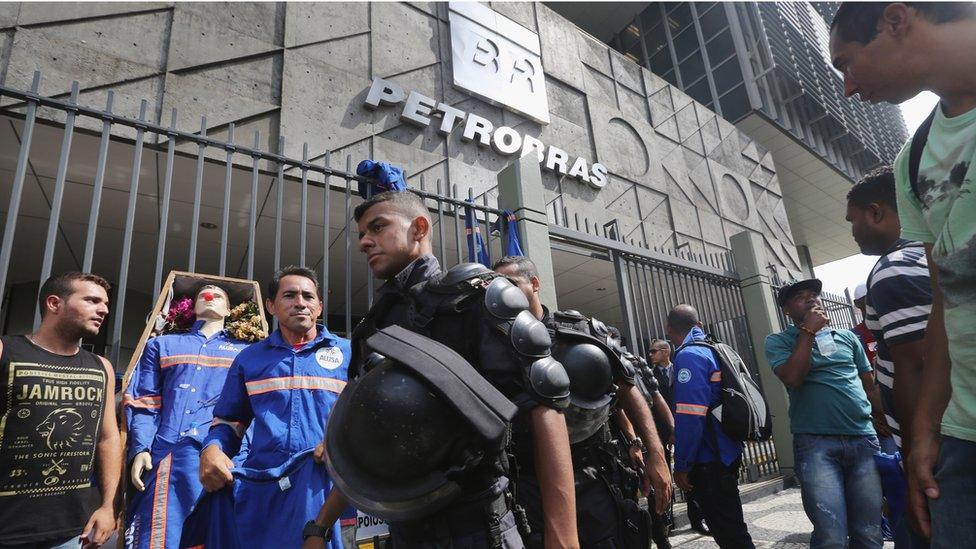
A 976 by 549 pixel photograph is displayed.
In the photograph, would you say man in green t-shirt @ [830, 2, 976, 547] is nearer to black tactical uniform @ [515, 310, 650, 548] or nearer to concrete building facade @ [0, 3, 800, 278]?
black tactical uniform @ [515, 310, 650, 548]

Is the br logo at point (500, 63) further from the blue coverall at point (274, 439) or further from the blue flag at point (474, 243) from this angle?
the blue coverall at point (274, 439)

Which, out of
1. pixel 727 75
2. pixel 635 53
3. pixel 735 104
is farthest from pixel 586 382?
pixel 635 53

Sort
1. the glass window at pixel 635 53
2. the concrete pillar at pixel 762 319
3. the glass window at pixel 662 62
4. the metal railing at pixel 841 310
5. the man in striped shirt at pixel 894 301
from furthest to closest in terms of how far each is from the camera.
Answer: the glass window at pixel 635 53 < the glass window at pixel 662 62 < the metal railing at pixel 841 310 < the concrete pillar at pixel 762 319 < the man in striped shirt at pixel 894 301

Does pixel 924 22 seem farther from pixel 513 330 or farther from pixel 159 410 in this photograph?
pixel 159 410

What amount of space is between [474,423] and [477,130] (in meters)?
7.81

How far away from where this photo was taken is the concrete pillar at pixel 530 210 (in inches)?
171

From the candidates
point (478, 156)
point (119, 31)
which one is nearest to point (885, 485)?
point (478, 156)

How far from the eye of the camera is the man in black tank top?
→ 7.29ft

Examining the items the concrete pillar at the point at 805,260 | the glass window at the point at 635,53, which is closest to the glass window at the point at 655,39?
the glass window at the point at 635,53

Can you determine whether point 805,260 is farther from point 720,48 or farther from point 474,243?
point 474,243

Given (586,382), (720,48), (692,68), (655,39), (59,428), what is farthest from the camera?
(655,39)

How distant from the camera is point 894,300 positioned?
1.81 m

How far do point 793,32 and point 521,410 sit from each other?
2072 centimetres

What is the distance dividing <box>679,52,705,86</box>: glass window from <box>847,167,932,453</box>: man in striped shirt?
16.3m
